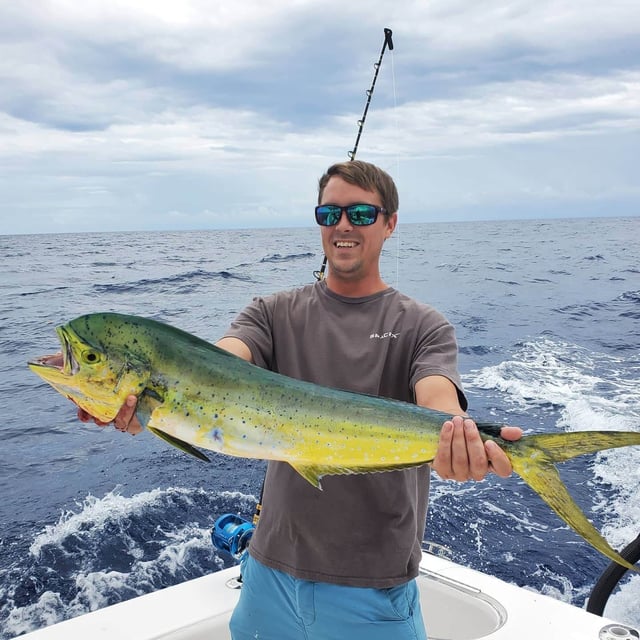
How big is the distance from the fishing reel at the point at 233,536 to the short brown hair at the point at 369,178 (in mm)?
2030

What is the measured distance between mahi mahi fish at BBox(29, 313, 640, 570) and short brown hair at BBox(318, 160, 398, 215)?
0.88 m

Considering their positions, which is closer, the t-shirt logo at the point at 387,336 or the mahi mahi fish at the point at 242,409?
the mahi mahi fish at the point at 242,409

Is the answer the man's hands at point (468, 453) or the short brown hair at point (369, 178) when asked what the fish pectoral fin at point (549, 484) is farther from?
the short brown hair at point (369, 178)

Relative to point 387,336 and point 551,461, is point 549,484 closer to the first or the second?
point 551,461

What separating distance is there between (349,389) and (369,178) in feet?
2.69

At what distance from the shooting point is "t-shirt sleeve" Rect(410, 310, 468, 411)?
2.05 metres

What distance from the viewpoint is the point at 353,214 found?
7.79 ft

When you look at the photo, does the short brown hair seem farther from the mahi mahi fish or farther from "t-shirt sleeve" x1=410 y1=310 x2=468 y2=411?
the mahi mahi fish

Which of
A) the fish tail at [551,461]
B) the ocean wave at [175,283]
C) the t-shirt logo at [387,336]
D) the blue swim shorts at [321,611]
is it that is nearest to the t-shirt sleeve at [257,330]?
the t-shirt logo at [387,336]

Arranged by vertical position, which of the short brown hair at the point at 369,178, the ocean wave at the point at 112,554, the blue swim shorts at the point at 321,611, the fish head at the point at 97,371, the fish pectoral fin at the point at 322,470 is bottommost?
the ocean wave at the point at 112,554

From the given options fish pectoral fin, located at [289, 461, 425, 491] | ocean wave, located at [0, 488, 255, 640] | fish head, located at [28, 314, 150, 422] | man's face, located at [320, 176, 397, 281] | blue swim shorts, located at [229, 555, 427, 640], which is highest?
man's face, located at [320, 176, 397, 281]

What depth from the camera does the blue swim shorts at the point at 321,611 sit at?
211 centimetres

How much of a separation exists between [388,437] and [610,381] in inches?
365

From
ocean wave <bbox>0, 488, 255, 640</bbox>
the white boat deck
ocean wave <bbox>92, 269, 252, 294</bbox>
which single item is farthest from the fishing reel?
ocean wave <bbox>92, 269, 252, 294</bbox>
